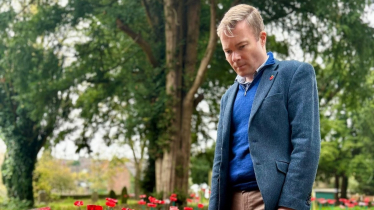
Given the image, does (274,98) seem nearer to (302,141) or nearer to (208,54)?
(302,141)

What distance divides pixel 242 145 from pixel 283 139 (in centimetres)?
21

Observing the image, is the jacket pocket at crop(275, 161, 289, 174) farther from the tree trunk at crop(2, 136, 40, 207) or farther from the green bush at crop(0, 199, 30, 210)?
the tree trunk at crop(2, 136, 40, 207)

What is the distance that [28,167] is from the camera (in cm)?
2169

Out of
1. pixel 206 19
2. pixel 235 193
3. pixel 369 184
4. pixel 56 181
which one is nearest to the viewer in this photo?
pixel 235 193

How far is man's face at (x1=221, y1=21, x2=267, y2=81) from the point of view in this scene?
2.51m

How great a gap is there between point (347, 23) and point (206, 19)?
4.61 metres

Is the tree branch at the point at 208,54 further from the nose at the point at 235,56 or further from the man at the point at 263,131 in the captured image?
the nose at the point at 235,56

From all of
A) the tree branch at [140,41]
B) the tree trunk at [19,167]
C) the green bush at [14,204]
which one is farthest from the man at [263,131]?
the tree trunk at [19,167]

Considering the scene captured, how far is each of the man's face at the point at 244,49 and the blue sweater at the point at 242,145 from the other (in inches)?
3.2

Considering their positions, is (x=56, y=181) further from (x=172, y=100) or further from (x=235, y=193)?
(x=235, y=193)

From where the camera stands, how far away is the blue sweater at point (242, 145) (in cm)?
251

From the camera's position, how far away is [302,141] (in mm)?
2395

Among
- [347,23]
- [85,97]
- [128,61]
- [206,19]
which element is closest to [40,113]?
[85,97]

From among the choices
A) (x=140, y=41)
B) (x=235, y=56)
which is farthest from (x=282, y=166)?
(x=140, y=41)
